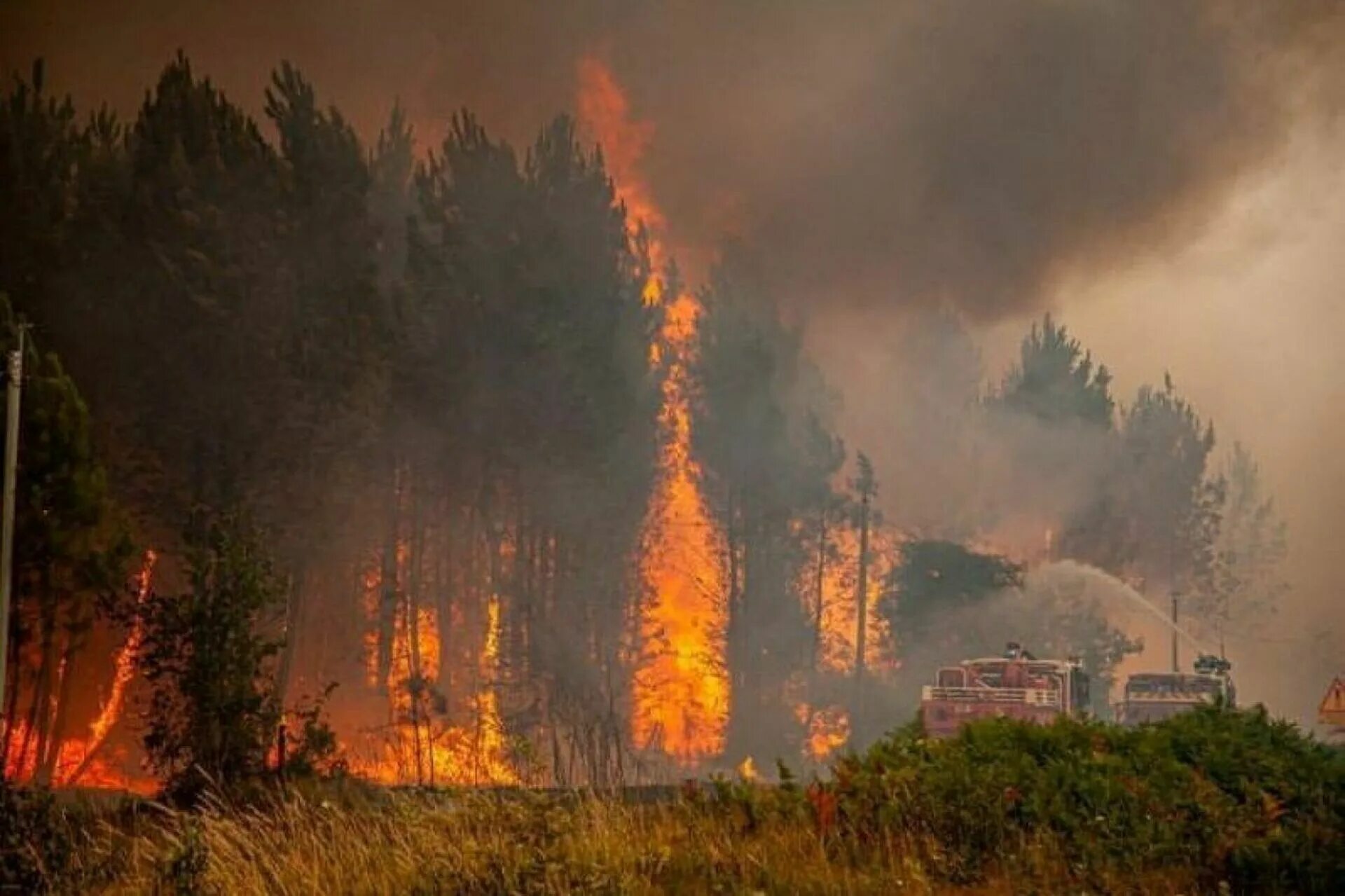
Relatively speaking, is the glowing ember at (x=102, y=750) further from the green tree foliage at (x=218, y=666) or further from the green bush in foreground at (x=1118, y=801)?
the green bush in foreground at (x=1118, y=801)

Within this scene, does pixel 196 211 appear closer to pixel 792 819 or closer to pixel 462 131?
pixel 462 131

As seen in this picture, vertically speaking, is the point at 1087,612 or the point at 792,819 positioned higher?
the point at 1087,612

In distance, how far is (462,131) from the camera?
123ft

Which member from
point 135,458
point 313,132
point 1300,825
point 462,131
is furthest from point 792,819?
point 462,131

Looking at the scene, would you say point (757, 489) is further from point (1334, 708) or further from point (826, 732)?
point (1334, 708)

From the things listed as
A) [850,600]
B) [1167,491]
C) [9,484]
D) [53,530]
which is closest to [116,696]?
[53,530]

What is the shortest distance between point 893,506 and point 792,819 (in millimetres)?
31793

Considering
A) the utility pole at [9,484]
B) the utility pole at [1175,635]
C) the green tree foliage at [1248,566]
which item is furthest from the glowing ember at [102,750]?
the green tree foliage at [1248,566]

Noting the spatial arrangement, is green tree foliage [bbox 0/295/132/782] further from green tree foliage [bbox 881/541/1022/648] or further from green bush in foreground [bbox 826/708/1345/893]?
green tree foliage [bbox 881/541/1022/648]

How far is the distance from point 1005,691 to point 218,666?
14081 millimetres

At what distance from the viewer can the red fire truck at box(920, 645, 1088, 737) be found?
961 inches

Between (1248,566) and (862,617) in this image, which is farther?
(1248,566)

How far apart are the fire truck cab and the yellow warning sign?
→ 2364 mm

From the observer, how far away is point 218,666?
17219 millimetres
